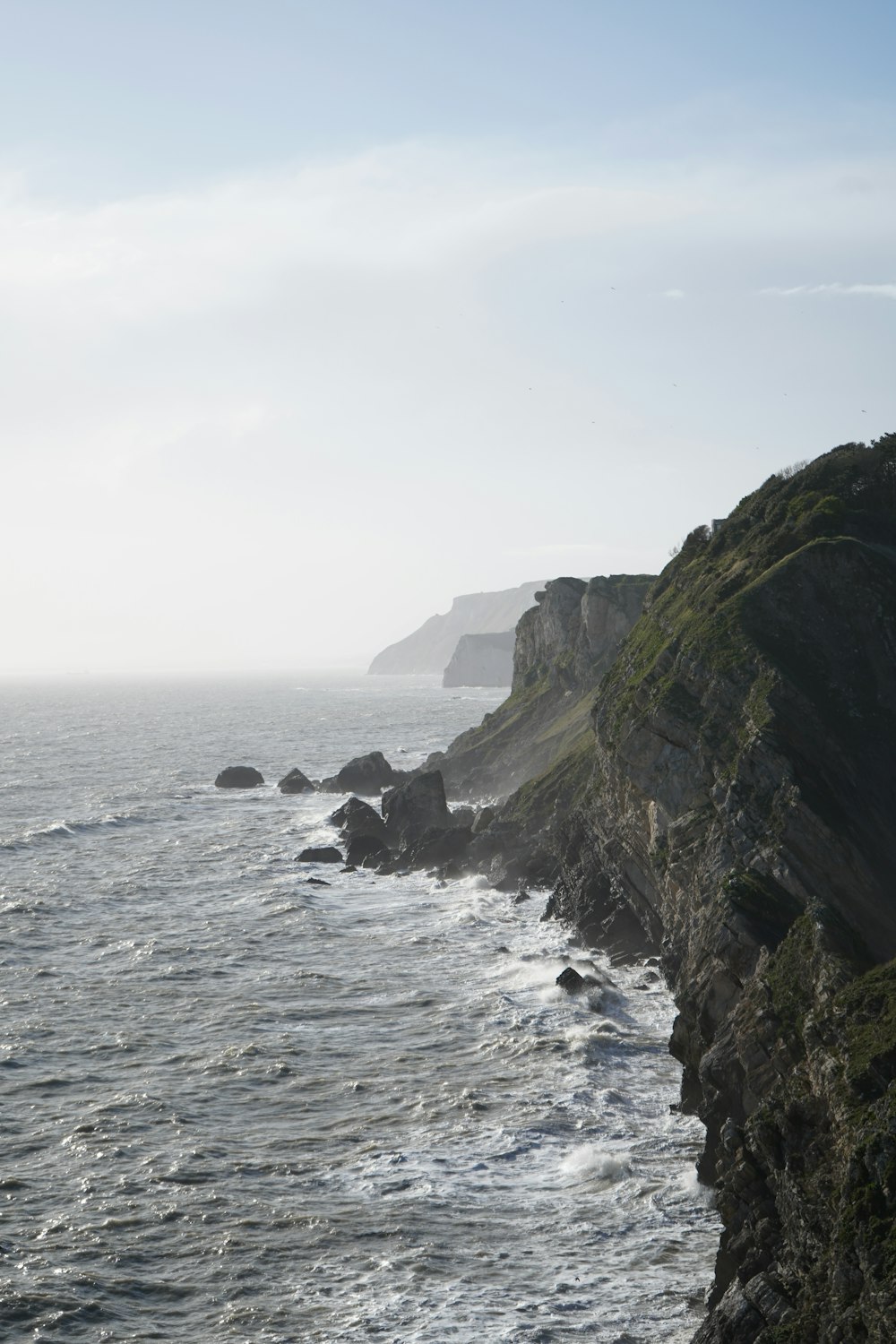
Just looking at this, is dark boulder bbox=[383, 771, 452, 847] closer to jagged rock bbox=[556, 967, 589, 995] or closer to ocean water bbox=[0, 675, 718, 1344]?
ocean water bbox=[0, 675, 718, 1344]

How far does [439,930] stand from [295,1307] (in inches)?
1222

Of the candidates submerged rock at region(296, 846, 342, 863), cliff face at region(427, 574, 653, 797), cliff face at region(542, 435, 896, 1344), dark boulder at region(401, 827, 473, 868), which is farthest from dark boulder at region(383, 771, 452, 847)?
cliff face at region(542, 435, 896, 1344)

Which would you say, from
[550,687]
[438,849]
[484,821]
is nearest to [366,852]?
[438,849]

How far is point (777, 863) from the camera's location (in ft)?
106

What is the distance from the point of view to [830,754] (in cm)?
3575

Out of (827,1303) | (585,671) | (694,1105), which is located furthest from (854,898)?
(585,671)

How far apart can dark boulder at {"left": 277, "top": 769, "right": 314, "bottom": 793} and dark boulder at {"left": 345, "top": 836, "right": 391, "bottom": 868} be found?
3023cm

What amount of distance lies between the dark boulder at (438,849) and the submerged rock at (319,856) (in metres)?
4.65

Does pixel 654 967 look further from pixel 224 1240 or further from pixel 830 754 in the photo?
pixel 224 1240

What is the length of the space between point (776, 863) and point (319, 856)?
4383 cm

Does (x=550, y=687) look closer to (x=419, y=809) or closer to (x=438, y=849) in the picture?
(x=419, y=809)

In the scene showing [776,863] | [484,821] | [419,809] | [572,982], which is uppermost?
[776,863]

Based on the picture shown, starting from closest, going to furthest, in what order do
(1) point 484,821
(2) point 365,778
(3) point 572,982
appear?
(3) point 572,982 < (1) point 484,821 < (2) point 365,778

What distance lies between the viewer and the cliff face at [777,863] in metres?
20.0
